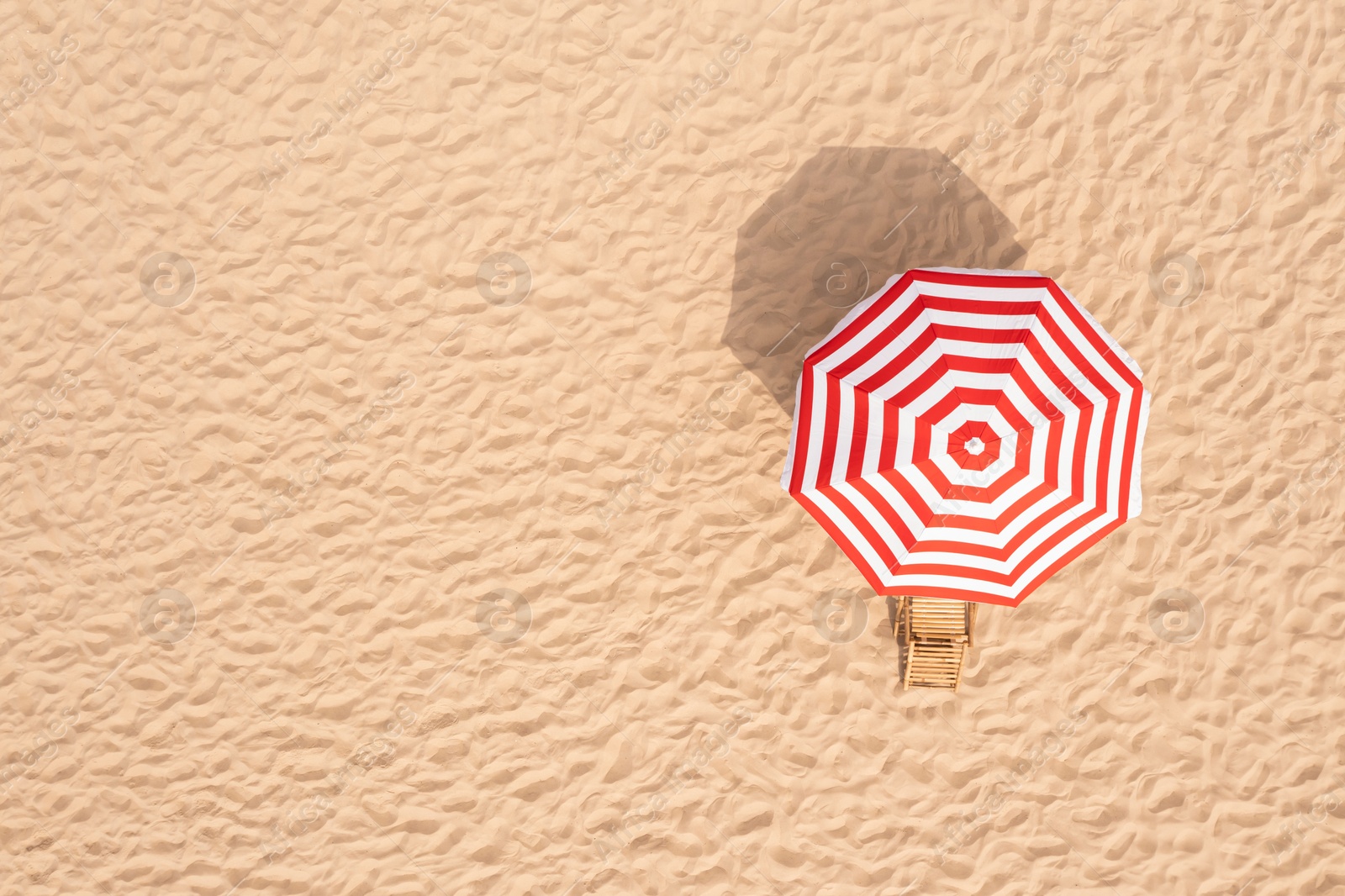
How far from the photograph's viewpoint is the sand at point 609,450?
7.66 meters

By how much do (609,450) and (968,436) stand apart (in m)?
2.95

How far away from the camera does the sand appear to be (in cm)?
766

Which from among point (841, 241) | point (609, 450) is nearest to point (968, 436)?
point (841, 241)

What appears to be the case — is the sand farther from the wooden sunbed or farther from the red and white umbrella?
the red and white umbrella

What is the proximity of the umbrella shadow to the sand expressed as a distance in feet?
0.14

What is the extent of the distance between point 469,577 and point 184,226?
3872 mm

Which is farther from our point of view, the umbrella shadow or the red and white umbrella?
the umbrella shadow

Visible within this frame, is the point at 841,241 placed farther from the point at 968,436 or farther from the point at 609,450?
the point at 609,450

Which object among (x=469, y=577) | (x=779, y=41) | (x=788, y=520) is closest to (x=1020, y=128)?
(x=779, y=41)

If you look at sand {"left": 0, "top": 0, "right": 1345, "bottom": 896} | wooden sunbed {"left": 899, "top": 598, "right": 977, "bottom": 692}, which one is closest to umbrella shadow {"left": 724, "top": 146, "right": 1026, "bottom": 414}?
sand {"left": 0, "top": 0, "right": 1345, "bottom": 896}

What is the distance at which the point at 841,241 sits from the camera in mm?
8055

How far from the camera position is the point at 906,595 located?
22.3ft

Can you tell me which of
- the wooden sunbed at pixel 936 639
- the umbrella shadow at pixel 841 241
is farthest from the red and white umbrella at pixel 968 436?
the umbrella shadow at pixel 841 241

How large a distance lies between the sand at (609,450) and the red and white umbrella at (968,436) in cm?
120
